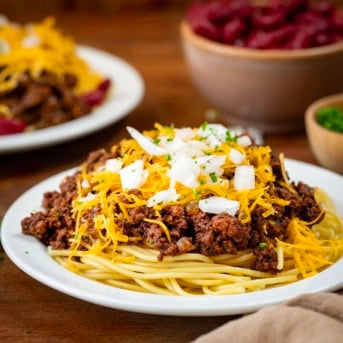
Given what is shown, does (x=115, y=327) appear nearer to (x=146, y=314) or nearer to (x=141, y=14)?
(x=146, y=314)

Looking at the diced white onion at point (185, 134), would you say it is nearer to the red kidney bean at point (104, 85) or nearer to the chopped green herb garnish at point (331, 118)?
the chopped green herb garnish at point (331, 118)

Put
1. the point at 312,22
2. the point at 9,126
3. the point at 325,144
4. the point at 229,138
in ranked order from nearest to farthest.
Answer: the point at 229,138, the point at 325,144, the point at 9,126, the point at 312,22

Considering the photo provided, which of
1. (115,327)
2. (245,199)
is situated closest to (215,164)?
(245,199)

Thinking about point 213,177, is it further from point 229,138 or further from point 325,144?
point 325,144

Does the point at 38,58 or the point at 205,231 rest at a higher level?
the point at 205,231

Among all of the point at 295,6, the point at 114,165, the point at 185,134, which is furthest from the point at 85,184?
the point at 295,6

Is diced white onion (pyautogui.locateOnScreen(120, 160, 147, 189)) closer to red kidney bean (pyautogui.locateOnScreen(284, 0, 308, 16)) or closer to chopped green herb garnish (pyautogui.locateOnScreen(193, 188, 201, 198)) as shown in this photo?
chopped green herb garnish (pyautogui.locateOnScreen(193, 188, 201, 198))
